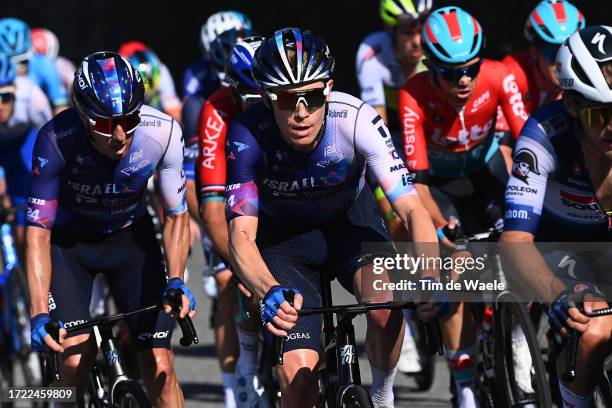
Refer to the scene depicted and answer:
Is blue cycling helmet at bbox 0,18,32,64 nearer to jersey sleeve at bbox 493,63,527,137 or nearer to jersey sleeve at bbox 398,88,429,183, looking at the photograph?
jersey sleeve at bbox 398,88,429,183

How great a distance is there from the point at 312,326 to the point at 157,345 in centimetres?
101

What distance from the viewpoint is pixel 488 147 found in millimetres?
8969

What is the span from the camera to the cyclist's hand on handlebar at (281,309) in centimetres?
621

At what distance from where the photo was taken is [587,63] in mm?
6453

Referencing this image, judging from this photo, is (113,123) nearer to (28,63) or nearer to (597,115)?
(597,115)

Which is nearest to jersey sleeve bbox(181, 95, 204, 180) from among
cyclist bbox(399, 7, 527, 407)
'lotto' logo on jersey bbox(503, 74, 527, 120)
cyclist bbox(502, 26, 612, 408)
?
cyclist bbox(399, 7, 527, 407)

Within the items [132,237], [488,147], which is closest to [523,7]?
[488,147]

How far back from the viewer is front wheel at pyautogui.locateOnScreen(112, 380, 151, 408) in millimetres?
6828

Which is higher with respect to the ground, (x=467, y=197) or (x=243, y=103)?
(x=243, y=103)

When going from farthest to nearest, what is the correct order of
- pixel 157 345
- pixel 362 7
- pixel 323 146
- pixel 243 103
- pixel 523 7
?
pixel 362 7 < pixel 523 7 < pixel 243 103 < pixel 157 345 < pixel 323 146

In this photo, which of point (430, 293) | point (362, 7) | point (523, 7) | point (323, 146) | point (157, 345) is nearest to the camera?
point (430, 293)

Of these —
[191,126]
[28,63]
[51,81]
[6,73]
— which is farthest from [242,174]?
[51,81]

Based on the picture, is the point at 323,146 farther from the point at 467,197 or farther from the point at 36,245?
the point at 467,197

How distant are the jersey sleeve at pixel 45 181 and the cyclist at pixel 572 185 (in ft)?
7.20
